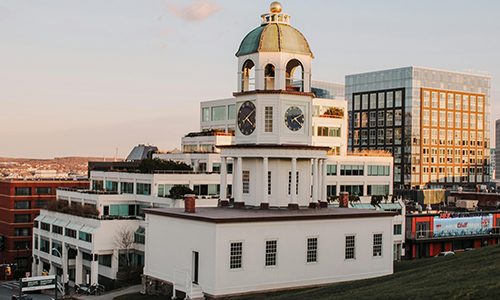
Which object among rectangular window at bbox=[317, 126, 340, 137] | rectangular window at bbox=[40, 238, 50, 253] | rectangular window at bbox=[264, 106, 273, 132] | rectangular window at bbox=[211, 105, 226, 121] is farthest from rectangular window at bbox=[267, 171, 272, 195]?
rectangular window at bbox=[211, 105, 226, 121]

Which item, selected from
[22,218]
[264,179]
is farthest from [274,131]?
[22,218]

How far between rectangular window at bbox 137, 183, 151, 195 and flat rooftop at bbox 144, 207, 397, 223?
1218 inches

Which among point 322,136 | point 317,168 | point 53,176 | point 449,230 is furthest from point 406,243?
point 53,176

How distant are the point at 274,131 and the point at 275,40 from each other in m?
6.97

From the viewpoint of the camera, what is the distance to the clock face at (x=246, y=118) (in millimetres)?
53250

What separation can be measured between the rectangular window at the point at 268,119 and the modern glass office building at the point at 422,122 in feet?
437

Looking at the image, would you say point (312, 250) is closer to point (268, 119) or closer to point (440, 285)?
point (268, 119)

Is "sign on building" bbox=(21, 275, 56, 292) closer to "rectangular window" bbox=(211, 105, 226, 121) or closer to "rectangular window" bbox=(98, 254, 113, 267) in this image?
"rectangular window" bbox=(98, 254, 113, 267)

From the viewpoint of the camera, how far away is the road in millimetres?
74719

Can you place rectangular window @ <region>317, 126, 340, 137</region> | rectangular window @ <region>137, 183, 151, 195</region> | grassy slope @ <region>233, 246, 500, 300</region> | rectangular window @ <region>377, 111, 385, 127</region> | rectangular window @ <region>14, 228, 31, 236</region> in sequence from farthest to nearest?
rectangular window @ <region>377, 111, 385, 127</region>, rectangular window @ <region>14, 228, 31, 236</region>, rectangular window @ <region>317, 126, 340, 137</region>, rectangular window @ <region>137, 183, 151, 195</region>, grassy slope @ <region>233, 246, 500, 300</region>

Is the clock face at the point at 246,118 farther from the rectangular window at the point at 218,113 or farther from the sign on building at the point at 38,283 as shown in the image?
the rectangular window at the point at 218,113

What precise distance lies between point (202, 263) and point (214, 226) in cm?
286

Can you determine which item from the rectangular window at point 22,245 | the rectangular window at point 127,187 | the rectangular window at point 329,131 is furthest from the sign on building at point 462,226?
the rectangular window at point 22,245

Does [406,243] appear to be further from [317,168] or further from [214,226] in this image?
[214,226]
